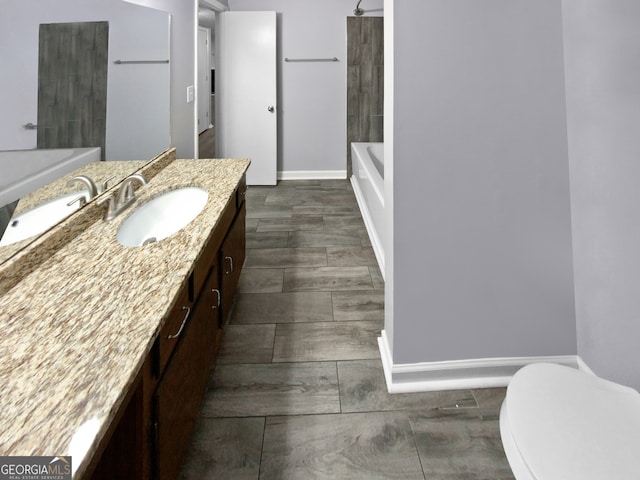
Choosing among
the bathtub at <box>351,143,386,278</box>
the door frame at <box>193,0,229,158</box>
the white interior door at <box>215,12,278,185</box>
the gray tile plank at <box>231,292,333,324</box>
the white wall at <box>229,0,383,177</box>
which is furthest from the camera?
the white wall at <box>229,0,383,177</box>

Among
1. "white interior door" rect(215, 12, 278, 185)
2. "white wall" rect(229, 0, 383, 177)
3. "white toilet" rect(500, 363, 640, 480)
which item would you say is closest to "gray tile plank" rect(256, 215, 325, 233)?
"white interior door" rect(215, 12, 278, 185)

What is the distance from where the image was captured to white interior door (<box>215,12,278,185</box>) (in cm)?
504

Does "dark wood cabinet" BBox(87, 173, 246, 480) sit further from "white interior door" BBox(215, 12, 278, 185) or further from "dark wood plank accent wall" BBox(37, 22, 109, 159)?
"white interior door" BBox(215, 12, 278, 185)

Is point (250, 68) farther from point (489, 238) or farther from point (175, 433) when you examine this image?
point (175, 433)

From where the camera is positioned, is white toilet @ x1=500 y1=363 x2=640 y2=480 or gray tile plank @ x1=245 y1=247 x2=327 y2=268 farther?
gray tile plank @ x1=245 y1=247 x2=327 y2=268

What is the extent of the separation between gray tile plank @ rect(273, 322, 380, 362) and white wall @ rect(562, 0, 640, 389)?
3.02 feet

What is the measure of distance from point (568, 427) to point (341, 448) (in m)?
0.76

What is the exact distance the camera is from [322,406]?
5.61 feet

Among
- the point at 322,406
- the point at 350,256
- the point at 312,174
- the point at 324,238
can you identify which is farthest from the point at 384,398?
the point at 312,174

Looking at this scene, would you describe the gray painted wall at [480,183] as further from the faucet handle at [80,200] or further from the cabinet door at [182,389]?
the faucet handle at [80,200]

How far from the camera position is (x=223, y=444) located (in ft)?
4.99

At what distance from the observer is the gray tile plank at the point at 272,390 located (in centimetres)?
169

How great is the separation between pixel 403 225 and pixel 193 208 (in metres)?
0.90
